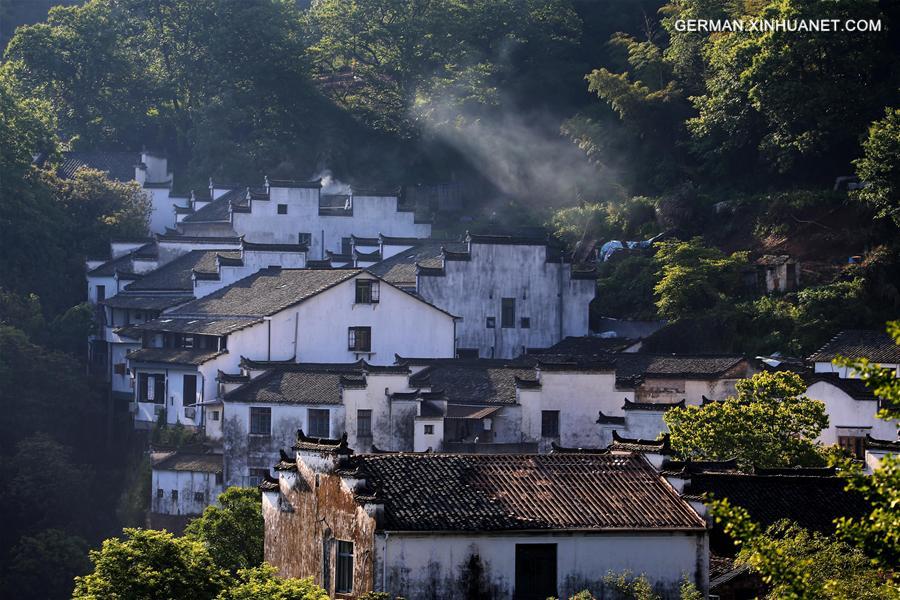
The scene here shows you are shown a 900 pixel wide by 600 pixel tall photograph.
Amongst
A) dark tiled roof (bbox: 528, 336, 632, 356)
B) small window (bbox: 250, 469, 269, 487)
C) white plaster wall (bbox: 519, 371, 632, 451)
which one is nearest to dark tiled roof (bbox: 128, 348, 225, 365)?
small window (bbox: 250, 469, 269, 487)

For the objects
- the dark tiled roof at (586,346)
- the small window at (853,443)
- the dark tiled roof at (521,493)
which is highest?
the dark tiled roof at (586,346)

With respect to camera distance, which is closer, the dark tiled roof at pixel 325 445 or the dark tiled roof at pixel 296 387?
the dark tiled roof at pixel 325 445

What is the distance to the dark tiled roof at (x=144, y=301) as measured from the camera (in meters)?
74.0

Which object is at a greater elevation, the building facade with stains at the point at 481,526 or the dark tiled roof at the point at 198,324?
the dark tiled roof at the point at 198,324

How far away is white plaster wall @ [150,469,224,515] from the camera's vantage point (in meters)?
60.8

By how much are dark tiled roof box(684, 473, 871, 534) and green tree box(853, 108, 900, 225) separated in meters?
31.0

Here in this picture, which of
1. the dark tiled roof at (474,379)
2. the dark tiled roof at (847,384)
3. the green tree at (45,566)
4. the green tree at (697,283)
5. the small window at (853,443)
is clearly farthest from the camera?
→ the green tree at (697,283)

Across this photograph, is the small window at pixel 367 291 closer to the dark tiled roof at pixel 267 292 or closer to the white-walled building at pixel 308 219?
the dark tiled roof at pixel 267 292

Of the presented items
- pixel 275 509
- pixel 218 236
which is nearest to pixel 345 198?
pixel 218 236

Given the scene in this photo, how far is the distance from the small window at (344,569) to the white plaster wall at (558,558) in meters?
1.20

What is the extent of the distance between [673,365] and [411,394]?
9.11 meters

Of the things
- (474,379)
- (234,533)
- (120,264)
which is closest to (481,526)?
(234,533)

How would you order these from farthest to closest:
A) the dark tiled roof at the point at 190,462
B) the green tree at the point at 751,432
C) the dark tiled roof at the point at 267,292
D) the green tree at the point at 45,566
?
the dark tiled roof at the point at 267,292
the dark tiled roof at the point at 190,462
the green tree at the point at 45,566
the green tree at the point at 751,432

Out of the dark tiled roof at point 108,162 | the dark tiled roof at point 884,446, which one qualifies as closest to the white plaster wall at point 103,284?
the dark tiled roof at point 108,162
